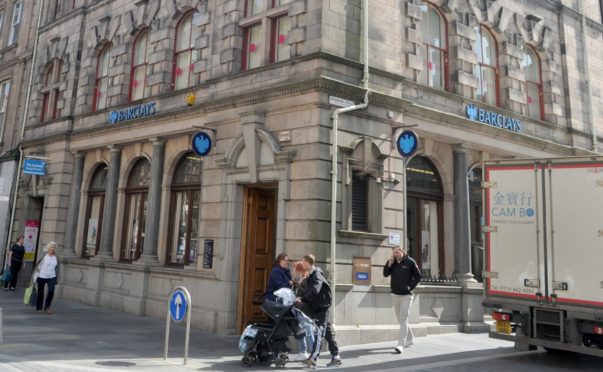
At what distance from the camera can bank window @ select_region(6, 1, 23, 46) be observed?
25247mm

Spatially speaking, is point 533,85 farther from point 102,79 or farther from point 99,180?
point 99,180

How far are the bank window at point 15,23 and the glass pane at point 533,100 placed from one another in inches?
924

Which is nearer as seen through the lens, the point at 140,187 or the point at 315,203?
the point at 315,203

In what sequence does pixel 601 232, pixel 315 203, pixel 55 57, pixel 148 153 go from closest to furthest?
pixel 601 232 < pixel 315 203 < pixel 148 153 < pixel 55 57

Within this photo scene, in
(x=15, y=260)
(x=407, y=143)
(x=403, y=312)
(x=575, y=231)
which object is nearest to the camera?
(x=575, y=231)

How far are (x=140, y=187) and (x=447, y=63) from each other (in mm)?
10590

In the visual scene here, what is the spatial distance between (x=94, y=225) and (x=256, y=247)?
8.48 meters

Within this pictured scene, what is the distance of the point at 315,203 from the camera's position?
36.3 ft

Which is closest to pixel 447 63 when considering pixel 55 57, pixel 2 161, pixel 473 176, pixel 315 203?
pixel 473 176

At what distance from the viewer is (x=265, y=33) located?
13.0m

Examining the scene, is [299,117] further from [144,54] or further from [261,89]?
[144,54]

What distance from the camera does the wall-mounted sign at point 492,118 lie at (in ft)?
49.6

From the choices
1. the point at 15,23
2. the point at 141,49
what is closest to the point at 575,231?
the point at 141,49

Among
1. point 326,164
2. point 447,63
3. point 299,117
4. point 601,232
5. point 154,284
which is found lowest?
point 154,284
